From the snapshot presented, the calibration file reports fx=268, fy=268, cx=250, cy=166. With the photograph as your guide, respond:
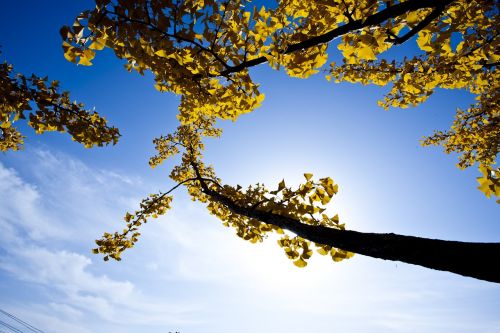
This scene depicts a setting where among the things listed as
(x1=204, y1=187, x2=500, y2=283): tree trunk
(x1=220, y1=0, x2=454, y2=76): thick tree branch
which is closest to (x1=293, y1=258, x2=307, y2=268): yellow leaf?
(x1=204, y1=187, x2=500, y2=283): tree trunk

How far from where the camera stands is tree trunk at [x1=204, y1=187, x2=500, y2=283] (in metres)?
1.21

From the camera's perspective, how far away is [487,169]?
178 cm

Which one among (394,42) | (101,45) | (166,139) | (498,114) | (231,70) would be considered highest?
(498,114)

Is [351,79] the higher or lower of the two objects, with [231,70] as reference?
higher

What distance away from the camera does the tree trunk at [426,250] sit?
1210 mm

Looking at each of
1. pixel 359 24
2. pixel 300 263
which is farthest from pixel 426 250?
pixel 359 24

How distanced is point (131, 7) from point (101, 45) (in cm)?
39

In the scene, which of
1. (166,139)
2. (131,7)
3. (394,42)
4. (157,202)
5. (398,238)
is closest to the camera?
(398,238)

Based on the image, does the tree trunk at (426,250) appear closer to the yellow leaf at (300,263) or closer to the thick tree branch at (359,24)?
the yellow leaf at (300,263)

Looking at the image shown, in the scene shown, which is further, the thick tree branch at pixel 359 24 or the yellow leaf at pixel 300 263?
the yellow leaf at pixel 300 263

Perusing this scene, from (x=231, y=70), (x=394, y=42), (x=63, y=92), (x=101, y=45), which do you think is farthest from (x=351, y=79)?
(x=63, y=92)

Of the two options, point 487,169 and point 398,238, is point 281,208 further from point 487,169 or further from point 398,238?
point 487,169

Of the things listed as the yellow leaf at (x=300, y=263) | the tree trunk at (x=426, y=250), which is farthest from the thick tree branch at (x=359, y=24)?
the yellow leaf at (x=300, y=263)

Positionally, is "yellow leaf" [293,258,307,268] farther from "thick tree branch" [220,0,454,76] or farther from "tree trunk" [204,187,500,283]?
"thick tree branch" [220,0,454,76]
